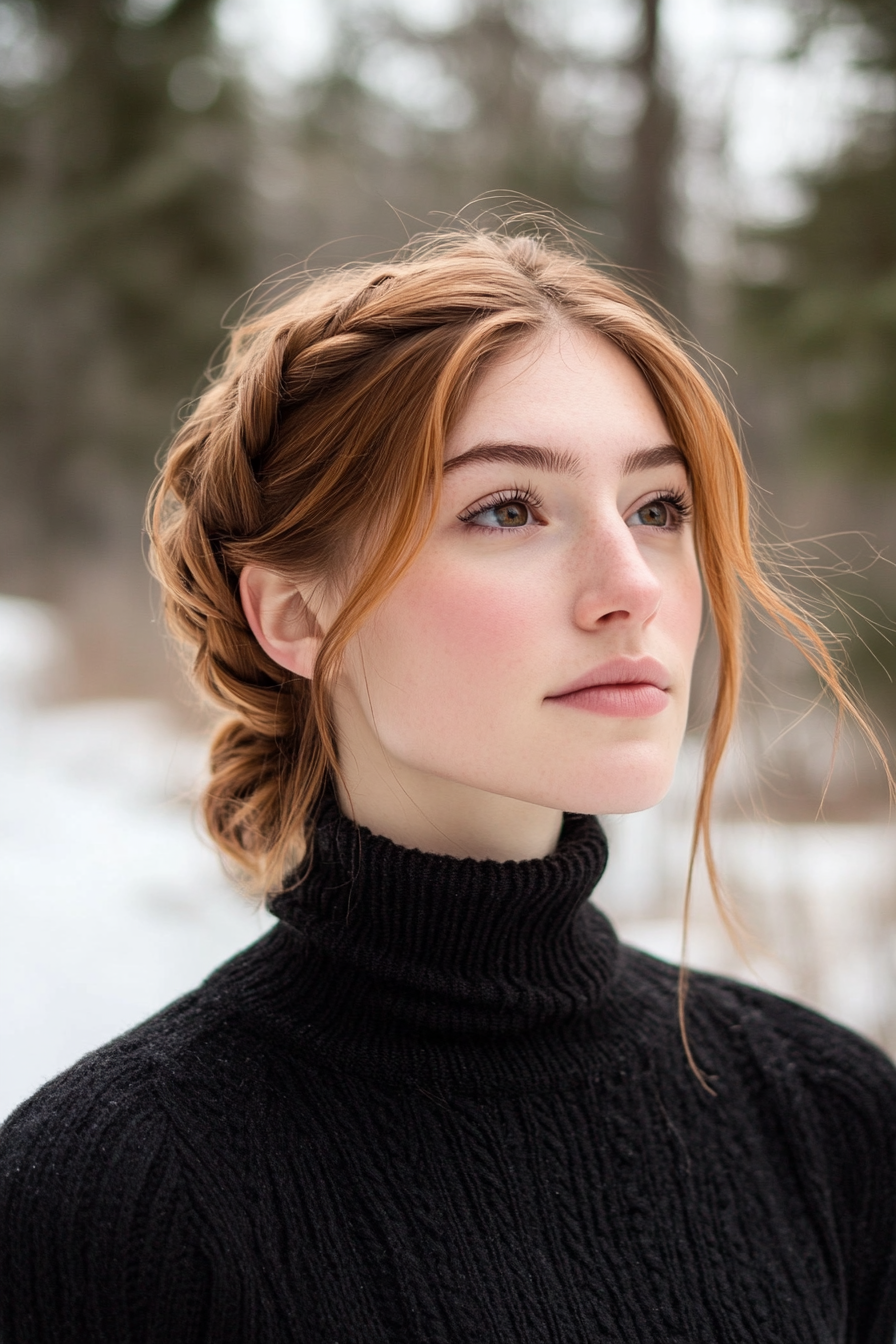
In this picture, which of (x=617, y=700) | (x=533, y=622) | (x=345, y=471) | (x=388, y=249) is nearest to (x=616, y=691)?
(x=617, y=700)

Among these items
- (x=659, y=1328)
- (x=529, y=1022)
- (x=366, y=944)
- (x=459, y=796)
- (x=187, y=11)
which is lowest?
(x=659, y=1328)

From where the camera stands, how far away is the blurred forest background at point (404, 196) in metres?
4.00

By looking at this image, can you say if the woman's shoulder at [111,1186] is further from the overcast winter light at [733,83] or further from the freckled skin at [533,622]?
the overcast winter light at [733,83]

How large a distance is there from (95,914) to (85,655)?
374 centimetres

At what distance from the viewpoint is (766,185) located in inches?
170

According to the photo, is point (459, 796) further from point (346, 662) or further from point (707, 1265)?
point (707, 1265)

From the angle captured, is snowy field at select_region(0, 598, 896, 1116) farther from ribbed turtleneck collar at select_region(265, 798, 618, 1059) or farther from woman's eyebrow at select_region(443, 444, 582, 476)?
woman's eyebrow at select_region(443, 444, 582, 476)

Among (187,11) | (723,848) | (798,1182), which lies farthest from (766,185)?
(798,1182)

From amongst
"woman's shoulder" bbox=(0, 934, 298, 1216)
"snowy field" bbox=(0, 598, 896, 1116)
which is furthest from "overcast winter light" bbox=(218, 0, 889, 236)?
"woman's shoulder" bbox=(0, 934, 298, 1216)

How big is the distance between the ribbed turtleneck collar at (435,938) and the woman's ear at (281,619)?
20cm

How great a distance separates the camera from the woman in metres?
1.02

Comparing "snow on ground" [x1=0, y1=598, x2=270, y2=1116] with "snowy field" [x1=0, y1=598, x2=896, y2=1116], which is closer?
"snow on ground" [x1=0, y1=598, x2=270, y2=1116]

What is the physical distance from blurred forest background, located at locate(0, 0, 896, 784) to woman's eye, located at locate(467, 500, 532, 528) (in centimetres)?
231

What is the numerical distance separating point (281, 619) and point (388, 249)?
0.86 meters
